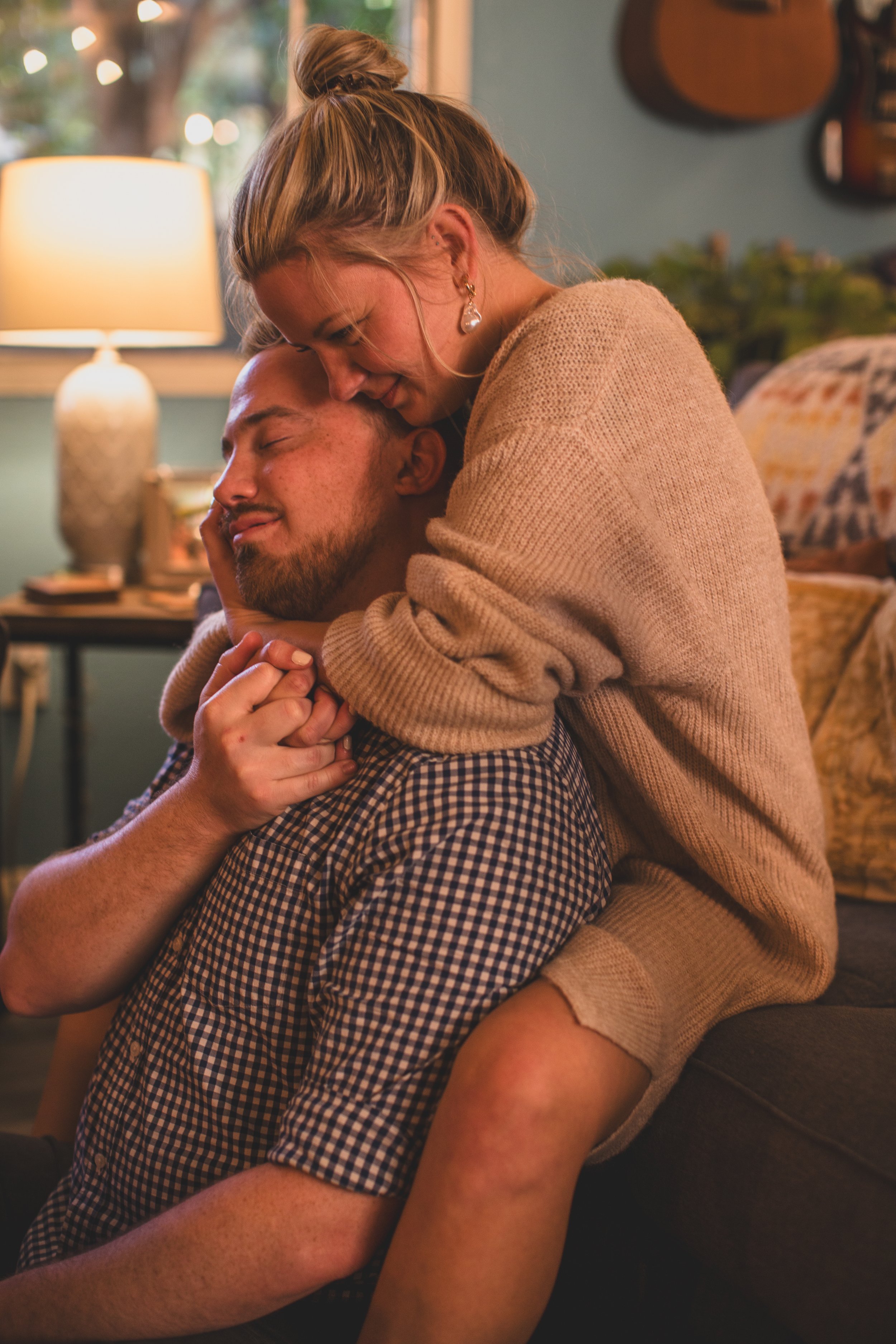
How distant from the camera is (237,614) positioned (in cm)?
111

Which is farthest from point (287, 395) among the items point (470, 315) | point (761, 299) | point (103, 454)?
point (761, 299)

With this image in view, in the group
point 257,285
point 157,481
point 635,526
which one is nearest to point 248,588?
point 257,285

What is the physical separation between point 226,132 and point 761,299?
1.28 m

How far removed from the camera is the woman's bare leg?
0.72m

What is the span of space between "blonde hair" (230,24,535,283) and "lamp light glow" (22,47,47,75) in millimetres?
1606

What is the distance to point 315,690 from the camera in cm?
94

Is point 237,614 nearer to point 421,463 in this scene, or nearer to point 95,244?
point 421,463

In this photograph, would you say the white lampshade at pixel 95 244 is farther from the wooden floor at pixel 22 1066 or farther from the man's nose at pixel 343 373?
the wooden floor at pixel 22 1066

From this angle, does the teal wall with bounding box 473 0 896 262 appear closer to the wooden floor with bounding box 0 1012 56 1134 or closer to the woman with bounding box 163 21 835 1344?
the woman with bounding box 163 21 835 1344

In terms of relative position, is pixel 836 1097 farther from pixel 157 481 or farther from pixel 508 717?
pixel 157 481

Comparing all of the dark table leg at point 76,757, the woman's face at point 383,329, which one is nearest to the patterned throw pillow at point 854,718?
the woman's face at point 383,329

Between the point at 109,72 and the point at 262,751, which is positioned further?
the point at 109,72

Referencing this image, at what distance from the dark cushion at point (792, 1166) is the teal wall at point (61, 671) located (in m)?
1.93

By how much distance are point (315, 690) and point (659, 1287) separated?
574 millimetres
